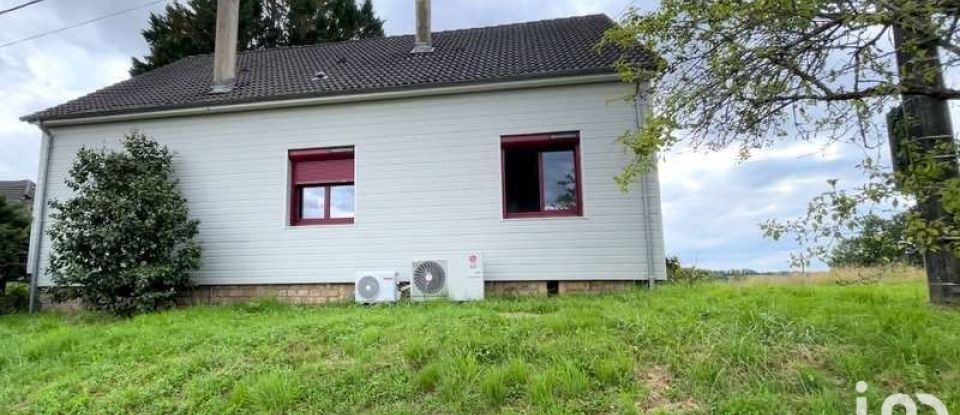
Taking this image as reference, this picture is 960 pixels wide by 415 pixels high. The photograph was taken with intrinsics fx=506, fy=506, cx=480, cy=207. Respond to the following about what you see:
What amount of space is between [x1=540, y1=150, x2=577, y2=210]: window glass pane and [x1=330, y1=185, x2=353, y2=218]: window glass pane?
3383 millimetres

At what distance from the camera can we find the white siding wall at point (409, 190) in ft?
25.6

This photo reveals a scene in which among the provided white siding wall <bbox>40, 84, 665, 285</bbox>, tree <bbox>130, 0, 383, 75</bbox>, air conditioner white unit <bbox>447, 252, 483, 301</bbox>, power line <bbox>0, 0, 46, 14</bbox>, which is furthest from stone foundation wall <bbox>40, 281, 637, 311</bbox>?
tree <bbox>130, 0, 383, 75</bbox>

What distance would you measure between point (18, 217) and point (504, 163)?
9873 millimetres

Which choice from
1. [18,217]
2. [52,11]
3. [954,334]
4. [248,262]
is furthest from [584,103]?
[18,217]

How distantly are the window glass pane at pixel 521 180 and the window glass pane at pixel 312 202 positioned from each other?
3.29m

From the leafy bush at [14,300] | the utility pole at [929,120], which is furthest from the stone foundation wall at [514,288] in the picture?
the leafy bush at [14,300]

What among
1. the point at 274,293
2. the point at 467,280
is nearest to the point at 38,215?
the point at 274,293

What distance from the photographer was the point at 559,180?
8281mm

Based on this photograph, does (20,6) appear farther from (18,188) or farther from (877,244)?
(18,188)

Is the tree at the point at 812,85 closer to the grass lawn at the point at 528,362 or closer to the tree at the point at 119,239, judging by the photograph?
the grass lawn at the point at 528,362

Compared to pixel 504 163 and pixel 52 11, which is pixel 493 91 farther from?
pixel 52 11

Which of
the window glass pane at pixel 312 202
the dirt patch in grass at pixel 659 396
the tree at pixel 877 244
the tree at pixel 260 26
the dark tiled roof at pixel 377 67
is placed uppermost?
the tree at pixel 260 26

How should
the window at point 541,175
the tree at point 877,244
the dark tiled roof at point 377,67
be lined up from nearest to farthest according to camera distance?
1. the tree at point 877,244
2. the window at point 541,175
3. the dark tiled roof at point 377,67

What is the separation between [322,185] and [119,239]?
3131mm
